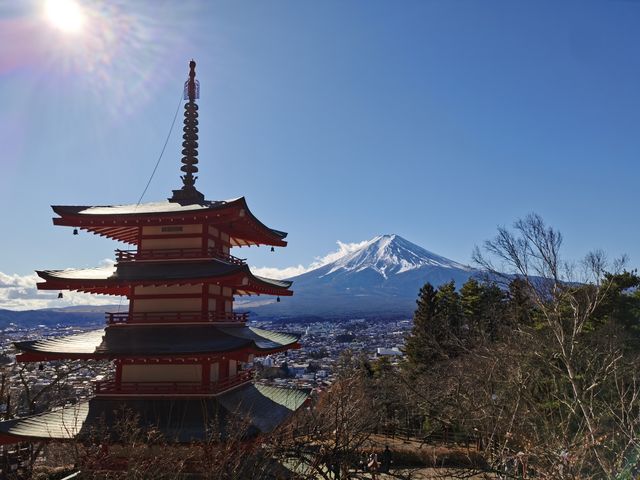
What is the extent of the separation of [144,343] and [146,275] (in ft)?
5.61

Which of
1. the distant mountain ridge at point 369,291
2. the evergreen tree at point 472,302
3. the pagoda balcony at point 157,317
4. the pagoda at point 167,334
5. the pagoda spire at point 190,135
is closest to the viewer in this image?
the pagoda at point 167,334

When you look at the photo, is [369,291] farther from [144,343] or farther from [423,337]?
[144,343]

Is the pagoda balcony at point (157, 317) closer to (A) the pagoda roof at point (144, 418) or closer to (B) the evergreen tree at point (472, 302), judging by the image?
(A) the pagoda roof at point (144, 418)

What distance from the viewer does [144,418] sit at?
11141mm

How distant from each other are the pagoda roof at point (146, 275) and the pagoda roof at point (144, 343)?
125cm

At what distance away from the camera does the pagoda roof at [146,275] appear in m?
11.9

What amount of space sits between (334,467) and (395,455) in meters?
15.4

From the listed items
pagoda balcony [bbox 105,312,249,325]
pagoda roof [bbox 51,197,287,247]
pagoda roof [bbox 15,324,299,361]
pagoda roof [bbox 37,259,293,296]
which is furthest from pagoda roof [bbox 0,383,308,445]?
pagoda roof [bbox 51,197,287,247]

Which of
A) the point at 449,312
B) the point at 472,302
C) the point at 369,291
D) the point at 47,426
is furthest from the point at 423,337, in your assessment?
the point at 369,291

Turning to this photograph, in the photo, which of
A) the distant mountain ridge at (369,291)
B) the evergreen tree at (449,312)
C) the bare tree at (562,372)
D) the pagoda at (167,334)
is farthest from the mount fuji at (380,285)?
the pagoda at (167,334)

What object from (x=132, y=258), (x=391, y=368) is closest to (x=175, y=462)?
(x=132, y=258)

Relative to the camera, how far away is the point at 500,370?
19.0 metres

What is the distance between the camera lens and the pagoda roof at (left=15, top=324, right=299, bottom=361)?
11.3 metres

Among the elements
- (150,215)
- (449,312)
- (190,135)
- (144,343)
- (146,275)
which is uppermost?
(190,135)
